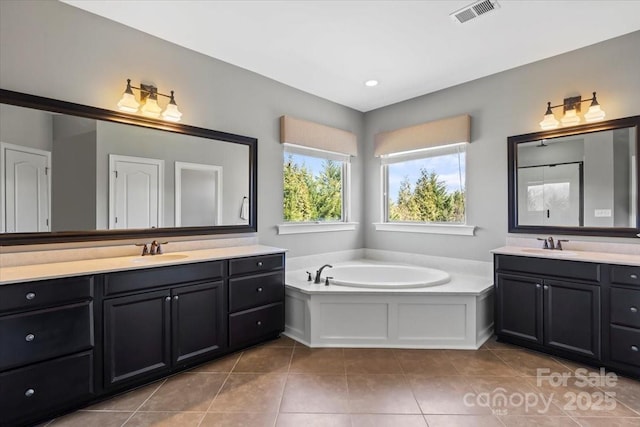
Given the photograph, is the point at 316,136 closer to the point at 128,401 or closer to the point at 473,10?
the point at 473,10

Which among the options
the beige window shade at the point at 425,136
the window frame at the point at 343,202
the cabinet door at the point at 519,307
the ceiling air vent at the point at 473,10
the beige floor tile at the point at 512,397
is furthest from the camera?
the window frame at the point at 343,202

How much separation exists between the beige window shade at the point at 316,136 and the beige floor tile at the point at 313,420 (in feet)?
8.41

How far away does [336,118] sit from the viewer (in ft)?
13.2

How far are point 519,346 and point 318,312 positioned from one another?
1771mm

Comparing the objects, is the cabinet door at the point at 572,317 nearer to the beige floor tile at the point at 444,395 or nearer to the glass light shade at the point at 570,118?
the beige floor tile at the point at 444,395

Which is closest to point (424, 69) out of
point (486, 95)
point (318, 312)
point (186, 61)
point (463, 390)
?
point (486, 95)

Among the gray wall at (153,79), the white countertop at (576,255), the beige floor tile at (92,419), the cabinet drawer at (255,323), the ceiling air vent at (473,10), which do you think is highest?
the ceiling air vent at (473,10)

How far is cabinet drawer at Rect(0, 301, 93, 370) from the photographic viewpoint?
1.59 metres

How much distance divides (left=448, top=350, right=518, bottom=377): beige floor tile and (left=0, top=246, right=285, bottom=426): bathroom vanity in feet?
5.37

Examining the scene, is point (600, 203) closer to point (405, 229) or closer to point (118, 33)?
point (405, 229)

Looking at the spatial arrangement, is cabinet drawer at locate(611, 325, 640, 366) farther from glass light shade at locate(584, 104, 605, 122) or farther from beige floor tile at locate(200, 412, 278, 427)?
beige floor tile at locate(200, 412, 278, 427)

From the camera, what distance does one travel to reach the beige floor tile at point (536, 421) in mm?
1714

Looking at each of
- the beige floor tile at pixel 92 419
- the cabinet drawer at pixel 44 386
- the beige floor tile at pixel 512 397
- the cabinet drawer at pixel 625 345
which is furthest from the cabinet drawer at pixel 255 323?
the cabinet drawer at pixel 625 345

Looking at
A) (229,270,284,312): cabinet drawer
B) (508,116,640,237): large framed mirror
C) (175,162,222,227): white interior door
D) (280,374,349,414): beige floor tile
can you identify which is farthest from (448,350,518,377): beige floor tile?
(175,162,222,227): white interior door
